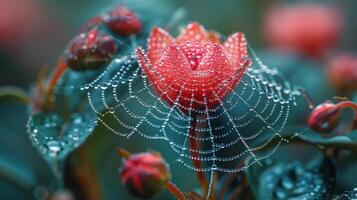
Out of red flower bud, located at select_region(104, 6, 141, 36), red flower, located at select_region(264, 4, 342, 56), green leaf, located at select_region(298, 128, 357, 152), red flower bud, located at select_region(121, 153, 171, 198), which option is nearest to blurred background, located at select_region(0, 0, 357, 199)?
red flower, located at select_region(264, 4, 342, 56)

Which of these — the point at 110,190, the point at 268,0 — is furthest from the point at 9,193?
the point at 268,0

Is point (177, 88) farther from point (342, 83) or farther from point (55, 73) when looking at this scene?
point (342, 83)

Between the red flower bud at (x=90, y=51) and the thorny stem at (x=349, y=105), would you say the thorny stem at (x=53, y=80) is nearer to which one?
the red flower bud at (x=90, y=51)

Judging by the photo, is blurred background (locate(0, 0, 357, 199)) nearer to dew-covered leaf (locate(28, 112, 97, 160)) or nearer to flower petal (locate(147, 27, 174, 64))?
dew-covered leaf (locate(28, 112, 97, 160))

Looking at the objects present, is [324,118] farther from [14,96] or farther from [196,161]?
[14,96]

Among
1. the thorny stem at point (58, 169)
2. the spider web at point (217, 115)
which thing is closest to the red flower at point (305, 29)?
the spider web at point (217, 115)
